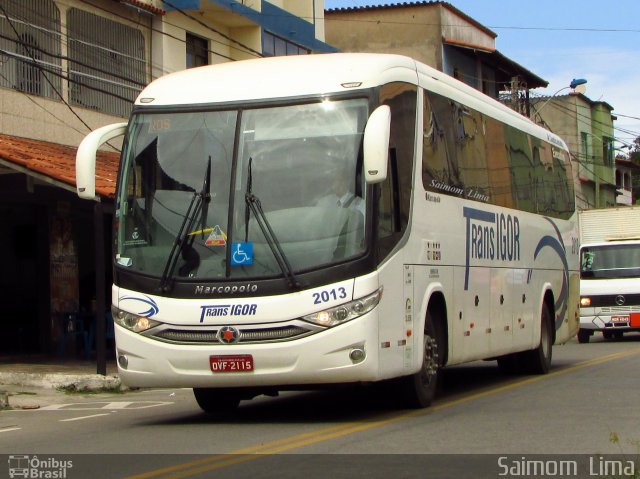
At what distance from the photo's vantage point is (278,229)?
415 inches

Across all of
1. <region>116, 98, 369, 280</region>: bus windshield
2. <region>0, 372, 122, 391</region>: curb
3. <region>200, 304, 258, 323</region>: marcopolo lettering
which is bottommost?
<region>0, 372, 122, 391</region>: curb

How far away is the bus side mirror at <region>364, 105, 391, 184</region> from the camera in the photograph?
32.9ft

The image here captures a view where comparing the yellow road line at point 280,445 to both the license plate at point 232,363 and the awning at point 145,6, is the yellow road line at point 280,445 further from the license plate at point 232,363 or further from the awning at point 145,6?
the awning at point 145,6

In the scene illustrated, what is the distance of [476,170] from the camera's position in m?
14.2

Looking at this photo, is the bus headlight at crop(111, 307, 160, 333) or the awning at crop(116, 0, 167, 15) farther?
the awning at crop(116, 0, 167, 15)

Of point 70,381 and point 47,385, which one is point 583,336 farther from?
point 47,385

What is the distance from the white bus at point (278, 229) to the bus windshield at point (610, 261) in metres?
14.7

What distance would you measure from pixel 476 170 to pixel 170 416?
15.5 feet

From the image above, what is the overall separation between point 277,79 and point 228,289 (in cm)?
212

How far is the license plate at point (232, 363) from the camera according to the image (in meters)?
10.5

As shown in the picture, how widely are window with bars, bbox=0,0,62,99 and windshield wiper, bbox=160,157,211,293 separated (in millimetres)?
10318

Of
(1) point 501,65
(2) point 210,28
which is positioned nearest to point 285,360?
(2) point 210,28

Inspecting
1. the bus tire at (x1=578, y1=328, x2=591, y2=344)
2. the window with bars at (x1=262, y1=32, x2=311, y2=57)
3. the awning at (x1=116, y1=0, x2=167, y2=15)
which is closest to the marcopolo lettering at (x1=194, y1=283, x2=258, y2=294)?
the awning at (x1=116, y1=0, x2=167, y2=15)

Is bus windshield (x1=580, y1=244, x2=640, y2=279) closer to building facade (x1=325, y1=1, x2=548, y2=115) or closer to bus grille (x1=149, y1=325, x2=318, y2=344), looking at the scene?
bus grille (x1=149, y1=325, x2=318, y2=344)
